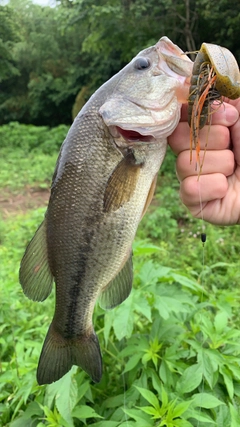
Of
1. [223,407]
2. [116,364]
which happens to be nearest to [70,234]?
[223,407]

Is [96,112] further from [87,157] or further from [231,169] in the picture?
[231,169]

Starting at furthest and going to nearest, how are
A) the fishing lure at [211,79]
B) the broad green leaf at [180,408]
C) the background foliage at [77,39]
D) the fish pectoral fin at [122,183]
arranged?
the background foliage at [77,39] → the broad green leaf at [180,408] → the fish pectoral fin at [122,183] → the fishing lure at [211,79]

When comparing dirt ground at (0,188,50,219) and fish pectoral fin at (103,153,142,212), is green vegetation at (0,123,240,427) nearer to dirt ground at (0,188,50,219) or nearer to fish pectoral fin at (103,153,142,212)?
fish pectoral fin at (103,153,142,212)

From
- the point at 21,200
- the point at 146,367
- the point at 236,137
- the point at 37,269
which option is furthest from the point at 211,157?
the point at 21,200

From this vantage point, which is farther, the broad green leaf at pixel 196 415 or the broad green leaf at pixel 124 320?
the broad green leaf at pixel 124 320

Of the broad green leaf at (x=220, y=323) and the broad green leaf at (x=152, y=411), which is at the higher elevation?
the broad green leaf at (x=220, y=323)

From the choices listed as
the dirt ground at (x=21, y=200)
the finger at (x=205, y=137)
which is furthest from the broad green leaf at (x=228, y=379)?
the dirt ground at (x=21, y=200)

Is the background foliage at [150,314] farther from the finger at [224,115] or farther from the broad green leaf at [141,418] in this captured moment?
the finger at [224,115]
